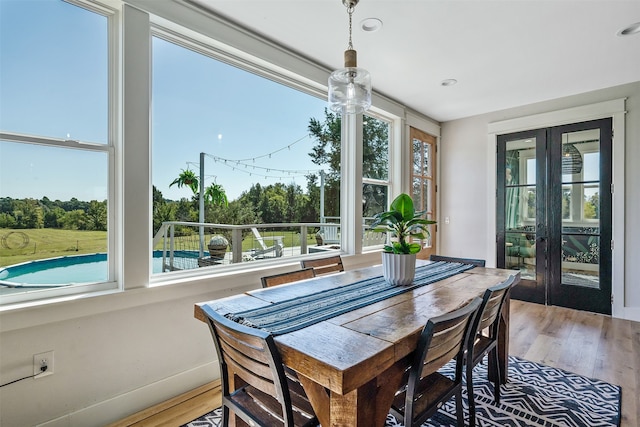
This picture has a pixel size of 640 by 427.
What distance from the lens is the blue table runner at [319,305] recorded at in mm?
1254

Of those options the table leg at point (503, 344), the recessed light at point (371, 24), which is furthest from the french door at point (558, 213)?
the recessed light at point (371, 24)

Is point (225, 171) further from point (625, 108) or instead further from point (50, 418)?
point (625, 108)

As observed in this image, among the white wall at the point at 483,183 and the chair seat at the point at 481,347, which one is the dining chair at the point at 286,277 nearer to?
the chair seat at the point at 481,347

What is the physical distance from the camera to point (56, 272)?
178 cm

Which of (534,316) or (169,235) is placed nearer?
(169,235)

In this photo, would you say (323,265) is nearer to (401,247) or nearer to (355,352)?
(401,247)

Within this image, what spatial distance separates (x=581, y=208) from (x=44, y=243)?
5077mm

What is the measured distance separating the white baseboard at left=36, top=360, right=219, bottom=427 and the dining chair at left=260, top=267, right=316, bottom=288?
2.90ft

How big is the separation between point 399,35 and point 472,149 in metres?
2.75

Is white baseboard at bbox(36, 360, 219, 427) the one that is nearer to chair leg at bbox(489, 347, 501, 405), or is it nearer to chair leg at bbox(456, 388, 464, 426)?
chair leg at bbox(456, 388, 464, 426)

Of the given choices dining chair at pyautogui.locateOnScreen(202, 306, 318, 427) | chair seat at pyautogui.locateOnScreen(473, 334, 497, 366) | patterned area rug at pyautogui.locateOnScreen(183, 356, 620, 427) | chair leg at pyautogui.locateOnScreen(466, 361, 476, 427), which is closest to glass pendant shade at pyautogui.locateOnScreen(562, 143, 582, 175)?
patterned area rug at pyautogui.locateOnScreen(183, 356, 620, 427)

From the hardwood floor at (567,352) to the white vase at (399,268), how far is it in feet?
4.48

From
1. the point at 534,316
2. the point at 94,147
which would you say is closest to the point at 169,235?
the point at 94,147

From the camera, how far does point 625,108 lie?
11.4 feet
